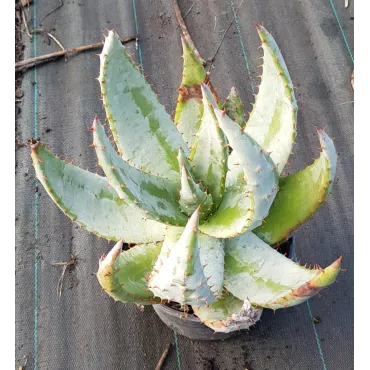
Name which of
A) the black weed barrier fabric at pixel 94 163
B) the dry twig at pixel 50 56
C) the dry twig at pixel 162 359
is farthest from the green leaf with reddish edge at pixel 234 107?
the dry twig at pixel 50 56

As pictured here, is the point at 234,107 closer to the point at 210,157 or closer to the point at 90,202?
the point at 210,157

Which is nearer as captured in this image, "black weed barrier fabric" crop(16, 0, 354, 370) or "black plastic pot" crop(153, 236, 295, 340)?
"black plastic pot" crop(153, 236, 295, 340)

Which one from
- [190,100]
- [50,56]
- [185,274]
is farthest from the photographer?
[50,56]

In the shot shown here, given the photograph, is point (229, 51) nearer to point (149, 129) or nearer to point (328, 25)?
point (328, 25)

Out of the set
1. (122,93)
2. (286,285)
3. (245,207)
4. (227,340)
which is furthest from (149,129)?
(227,340)

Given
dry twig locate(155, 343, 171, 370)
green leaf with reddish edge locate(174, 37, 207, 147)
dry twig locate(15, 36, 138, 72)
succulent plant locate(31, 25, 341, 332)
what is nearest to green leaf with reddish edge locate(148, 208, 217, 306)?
succulent plant locate(31, 25, 341, 332)

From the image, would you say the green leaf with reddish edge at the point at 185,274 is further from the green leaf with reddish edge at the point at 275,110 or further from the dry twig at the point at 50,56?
the dry twig at the point at 50,56

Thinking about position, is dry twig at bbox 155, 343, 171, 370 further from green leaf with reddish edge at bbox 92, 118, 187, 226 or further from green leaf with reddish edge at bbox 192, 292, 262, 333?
green leaf with reddish edge at bbox 92, 118, 187, 226

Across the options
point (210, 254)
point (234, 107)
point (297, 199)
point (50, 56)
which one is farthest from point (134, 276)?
point (50, 56)
